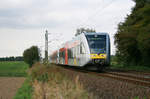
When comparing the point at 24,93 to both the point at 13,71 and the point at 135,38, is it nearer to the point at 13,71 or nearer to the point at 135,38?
the point at 135,38

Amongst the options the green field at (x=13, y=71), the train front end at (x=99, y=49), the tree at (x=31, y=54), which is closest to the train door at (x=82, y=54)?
the train front end at (x=99, y=49)

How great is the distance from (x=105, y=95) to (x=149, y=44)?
64.7 feet

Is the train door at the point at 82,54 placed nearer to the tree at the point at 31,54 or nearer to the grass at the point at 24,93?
the grass at the point at 24,93

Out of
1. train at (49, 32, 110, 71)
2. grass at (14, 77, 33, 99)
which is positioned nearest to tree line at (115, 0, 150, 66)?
train at (49, 32, 110, 71)

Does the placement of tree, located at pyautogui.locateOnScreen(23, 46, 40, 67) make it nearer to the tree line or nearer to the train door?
the tree line

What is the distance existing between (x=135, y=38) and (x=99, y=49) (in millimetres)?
12612

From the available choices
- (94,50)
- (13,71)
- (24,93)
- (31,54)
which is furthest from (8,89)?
(31,54)

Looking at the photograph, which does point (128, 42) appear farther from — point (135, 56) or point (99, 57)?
point (99, 57)

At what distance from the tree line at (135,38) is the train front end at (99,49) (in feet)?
23.7

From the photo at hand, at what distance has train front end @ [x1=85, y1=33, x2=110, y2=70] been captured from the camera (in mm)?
20828

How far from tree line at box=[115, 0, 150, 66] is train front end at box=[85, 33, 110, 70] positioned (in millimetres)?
7227

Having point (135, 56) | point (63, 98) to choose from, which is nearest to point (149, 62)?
point (135, 56)

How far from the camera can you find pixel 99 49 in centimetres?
2114

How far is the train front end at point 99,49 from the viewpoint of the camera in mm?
20828
